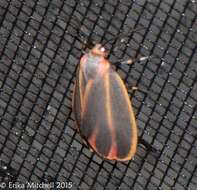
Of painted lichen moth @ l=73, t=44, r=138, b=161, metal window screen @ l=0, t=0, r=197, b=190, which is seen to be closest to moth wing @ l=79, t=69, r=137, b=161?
painted lichen moth @ l=73, t=44, r=138, b=161

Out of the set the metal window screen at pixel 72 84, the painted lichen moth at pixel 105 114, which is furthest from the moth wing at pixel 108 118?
the metal window screen at pixel 72 84

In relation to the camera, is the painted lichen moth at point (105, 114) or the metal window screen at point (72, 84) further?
the metal window screen at point (72, 84)

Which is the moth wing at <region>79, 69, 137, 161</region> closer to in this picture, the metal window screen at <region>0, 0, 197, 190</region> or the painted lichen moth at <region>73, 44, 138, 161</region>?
the painted lichen moth at <region>73, 44, 138, 161</region>

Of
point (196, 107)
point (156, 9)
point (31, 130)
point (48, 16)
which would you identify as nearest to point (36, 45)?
point (48, 16)

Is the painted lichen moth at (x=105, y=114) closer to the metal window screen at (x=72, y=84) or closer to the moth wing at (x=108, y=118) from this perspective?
the moth wing at (x=108, y=118)

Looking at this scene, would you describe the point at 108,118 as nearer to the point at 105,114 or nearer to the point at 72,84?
the point at 105,114

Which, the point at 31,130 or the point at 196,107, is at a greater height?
the point at 196,107

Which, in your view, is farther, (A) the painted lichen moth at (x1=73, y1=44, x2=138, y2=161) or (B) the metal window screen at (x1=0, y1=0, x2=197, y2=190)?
(B) the metal window screen at (x1=0, y1=0, x2=197, y2=190)

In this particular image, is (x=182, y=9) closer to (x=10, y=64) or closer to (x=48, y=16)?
(x=48, y=16)
